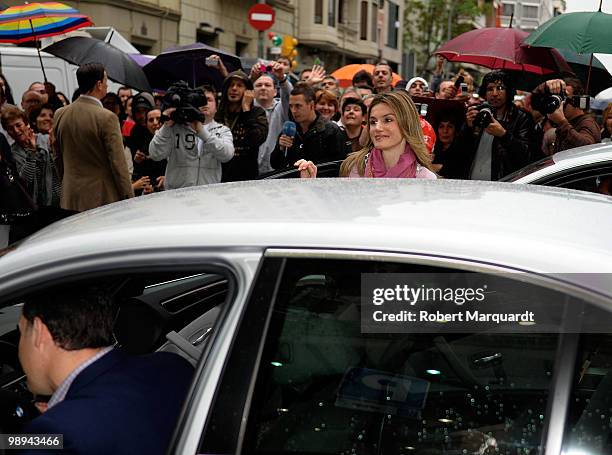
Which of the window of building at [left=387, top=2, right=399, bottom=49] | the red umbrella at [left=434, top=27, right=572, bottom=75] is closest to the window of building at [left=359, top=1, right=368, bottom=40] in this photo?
the window of building at [left=387, top=2, right=399, bottom=49]

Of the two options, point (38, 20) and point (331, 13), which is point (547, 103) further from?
point (331, 13)

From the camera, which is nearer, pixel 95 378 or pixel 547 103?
pixel 95 378

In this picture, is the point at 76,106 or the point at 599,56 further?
the point at 599,56

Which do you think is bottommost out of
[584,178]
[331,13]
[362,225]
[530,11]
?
[584,178]

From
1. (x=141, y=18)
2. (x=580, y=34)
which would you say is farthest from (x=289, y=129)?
(x=141, y=18)

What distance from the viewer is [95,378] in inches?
86.7

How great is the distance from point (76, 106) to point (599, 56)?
478cm

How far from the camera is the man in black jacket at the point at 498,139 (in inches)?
282

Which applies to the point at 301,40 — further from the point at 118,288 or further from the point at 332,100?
the point at 118,288

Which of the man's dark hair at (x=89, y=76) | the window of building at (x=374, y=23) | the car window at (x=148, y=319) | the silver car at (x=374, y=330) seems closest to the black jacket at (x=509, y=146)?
the man's dark hair at (x=89, y=76)

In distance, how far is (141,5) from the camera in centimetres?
2473

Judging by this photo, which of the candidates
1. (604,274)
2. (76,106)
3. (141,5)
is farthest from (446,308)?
(141,5)

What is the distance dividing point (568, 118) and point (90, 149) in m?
3.77

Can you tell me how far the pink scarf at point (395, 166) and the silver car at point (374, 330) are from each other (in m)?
2.71
